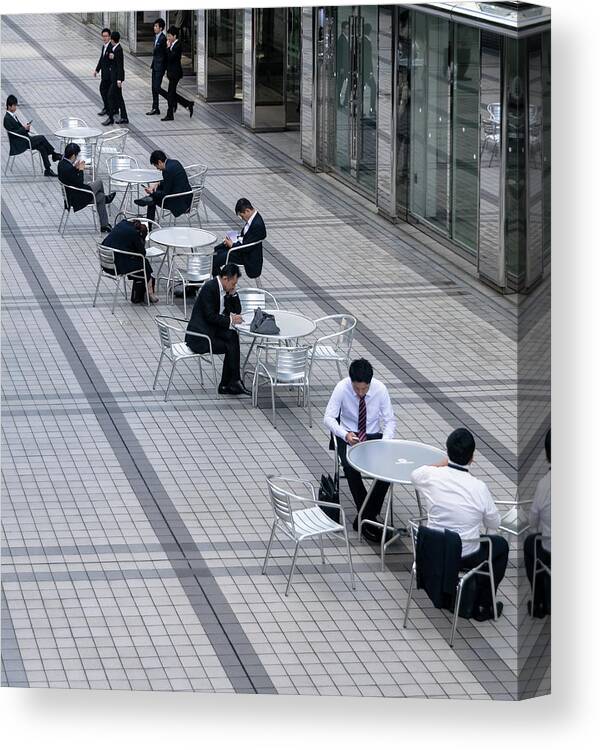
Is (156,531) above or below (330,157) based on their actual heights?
below

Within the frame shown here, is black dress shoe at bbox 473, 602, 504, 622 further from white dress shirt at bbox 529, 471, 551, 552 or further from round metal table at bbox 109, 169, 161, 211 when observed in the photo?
round metal table at bbox 109, 169, 161, 211

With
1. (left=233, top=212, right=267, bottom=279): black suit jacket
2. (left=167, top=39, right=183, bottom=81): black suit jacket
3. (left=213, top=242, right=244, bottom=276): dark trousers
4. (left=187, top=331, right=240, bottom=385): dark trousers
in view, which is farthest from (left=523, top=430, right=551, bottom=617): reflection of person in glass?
(left=167, top=39, right=183, bottom=81): black suit jacket

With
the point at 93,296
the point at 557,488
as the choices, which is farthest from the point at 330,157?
the point at 557,488

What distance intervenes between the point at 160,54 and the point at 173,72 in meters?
0.36

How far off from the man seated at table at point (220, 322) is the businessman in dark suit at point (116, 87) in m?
9.29

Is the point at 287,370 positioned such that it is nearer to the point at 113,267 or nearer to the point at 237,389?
the point at 237,389

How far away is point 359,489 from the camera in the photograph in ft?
35.3

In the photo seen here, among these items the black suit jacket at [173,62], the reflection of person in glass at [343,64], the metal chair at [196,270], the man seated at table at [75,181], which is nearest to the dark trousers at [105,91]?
the black suit jacket at [173,62]

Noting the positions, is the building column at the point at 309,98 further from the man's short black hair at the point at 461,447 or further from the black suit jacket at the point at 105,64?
the man's short black hair at the point at 461,447

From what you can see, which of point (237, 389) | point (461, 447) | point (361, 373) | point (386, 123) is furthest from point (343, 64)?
point (461, 447)

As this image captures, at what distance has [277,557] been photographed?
10.4 meters

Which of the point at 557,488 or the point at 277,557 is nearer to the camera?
the point at 557,488

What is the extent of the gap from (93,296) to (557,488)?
24.7 ft

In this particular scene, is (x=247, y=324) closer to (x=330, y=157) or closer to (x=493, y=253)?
(x=493, y=253)
